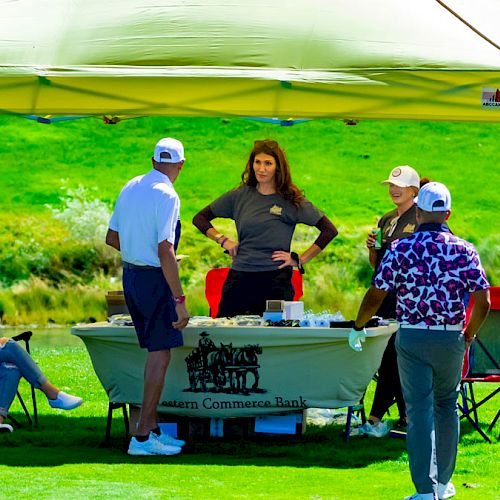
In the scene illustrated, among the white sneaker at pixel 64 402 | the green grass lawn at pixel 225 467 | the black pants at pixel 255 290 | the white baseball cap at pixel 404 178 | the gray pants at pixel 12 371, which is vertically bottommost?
the green grass lawn at pixel 225 467

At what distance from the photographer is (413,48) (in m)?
7.70

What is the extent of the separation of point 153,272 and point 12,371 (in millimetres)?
1340

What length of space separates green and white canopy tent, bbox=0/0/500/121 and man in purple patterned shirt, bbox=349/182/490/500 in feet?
5.68

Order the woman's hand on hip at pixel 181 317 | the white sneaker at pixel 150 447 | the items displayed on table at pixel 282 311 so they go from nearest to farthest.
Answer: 1. the woman's hand on hip at pixel 181 317
2. the white sneaker at pixel 150 447
3. the items displayed on table at pixel 282 311

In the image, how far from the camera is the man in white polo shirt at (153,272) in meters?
7.19

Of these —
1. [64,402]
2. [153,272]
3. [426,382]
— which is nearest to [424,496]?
[426,382]

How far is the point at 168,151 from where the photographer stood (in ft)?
23.9

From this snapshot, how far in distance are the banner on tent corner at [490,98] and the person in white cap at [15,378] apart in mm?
Answer: 2887

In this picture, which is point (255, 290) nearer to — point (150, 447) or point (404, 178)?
point (404, 178)

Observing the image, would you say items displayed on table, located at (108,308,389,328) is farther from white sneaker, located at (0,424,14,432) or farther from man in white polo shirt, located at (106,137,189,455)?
white sneaker, located at (0,424,14,432)

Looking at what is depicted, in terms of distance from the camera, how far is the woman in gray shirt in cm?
827

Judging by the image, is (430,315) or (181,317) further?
(181,317)

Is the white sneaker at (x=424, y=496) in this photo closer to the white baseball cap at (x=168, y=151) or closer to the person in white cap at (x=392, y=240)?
the person in white cap at (x=392, y=240)

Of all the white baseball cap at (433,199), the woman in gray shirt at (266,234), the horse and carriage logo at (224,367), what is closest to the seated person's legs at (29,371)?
the horse and carriage logo at (224,367)
